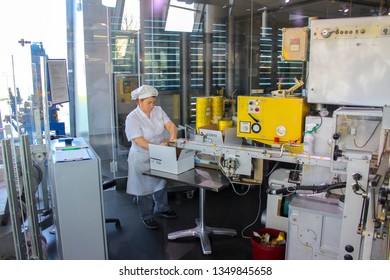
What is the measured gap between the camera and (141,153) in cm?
288

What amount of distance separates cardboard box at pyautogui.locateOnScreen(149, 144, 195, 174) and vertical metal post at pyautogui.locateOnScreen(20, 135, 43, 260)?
39.3 inches

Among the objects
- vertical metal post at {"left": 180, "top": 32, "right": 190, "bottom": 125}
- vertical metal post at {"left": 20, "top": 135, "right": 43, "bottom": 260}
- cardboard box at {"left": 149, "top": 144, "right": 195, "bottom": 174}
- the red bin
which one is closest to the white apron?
cardboard box at {"left": 149, "top": 144, "right": 195, "bottom": 174}

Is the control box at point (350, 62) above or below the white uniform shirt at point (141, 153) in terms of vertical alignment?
above

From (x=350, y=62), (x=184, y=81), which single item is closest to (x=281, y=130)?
(x=350, y=62)

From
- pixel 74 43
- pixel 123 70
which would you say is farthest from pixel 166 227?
pixel 74 43

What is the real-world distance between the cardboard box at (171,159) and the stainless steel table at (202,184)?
4 centimetres

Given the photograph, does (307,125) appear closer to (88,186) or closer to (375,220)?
(375,220)

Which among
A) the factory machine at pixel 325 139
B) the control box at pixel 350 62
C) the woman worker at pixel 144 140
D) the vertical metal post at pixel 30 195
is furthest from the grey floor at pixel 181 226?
the control box at pixel 350 62

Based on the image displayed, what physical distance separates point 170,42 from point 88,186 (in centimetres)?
270

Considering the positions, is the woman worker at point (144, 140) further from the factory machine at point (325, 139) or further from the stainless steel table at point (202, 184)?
the factory machine at point (325, 139)

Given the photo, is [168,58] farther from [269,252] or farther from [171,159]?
[269,252]

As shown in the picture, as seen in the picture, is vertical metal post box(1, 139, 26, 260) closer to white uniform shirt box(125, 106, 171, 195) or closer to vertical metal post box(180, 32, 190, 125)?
white uniform shirt box(125, 106, 171, 195)

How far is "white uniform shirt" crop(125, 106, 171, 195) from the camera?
2850mm

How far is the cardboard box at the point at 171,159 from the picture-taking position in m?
2.47
